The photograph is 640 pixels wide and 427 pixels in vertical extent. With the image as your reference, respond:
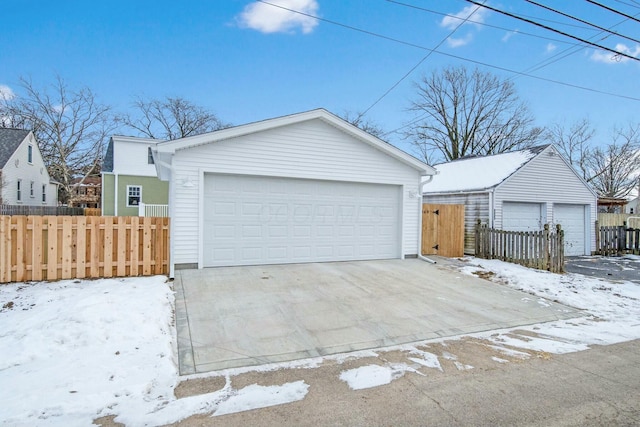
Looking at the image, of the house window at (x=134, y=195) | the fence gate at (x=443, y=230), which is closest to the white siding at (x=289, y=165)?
the fence gate at (x=443, y=230)

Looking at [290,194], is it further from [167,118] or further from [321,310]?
[167,118]

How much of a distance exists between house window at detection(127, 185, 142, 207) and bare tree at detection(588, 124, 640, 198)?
35.2 m

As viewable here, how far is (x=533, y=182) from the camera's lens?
13.1 meters

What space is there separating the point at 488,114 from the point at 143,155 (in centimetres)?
2649

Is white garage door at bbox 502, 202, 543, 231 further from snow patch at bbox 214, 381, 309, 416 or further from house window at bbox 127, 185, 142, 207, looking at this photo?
house window at bbox 127, 185, 142, 207

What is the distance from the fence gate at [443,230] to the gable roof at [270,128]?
1725 millimetres

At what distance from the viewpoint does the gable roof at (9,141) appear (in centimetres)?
1956

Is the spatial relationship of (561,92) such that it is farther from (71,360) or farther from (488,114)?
(71,360)

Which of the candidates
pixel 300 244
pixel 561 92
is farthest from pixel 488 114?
pixel 300 244

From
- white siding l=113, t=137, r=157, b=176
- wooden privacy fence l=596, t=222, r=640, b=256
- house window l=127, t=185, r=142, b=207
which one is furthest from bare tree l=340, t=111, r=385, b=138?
wooden privacy fence l=596, t=222, r=640, b=256

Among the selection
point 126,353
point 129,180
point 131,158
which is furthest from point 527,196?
point 131,158

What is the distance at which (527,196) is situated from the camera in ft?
42.6

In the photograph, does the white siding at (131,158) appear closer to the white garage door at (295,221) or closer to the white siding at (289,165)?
the white siding at (289,165)

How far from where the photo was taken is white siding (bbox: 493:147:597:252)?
41.3ft
